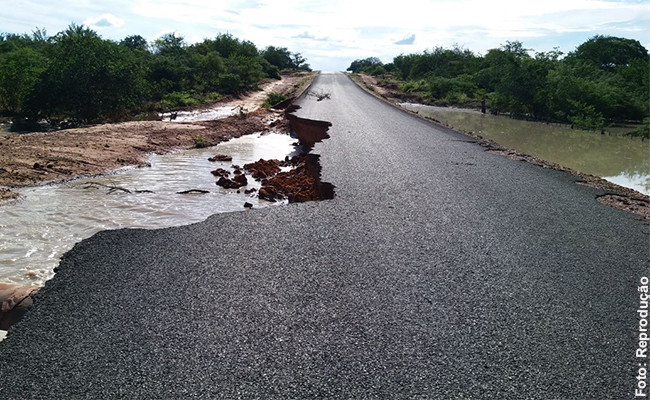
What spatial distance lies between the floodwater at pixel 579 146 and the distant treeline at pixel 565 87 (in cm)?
158

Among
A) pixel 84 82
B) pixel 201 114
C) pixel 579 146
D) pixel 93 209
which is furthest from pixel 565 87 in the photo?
pixel 93 209

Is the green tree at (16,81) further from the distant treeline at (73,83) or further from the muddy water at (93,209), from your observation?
the muddy water at (93,209)

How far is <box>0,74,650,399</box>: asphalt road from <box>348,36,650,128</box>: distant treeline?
83.1ft

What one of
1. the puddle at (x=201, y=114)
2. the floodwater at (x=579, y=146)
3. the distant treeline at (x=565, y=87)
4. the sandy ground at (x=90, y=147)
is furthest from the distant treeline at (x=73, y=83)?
the distant treeline at (x=565, y=87)

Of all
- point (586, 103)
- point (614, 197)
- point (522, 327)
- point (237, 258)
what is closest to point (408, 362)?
point (522, 327)

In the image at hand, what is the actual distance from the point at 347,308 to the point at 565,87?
31.4 metres

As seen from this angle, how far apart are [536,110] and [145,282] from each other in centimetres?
3366

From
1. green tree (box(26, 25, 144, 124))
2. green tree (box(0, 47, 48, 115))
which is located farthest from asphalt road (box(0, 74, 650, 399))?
green tree (box(0, 47, 48, 115))

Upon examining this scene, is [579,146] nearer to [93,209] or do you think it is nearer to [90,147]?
[90,147]

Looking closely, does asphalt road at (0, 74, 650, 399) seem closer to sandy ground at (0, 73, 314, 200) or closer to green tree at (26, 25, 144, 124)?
sandy ground at (0, 73, 314, 200)

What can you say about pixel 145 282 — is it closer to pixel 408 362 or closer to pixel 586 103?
pixel 408 362

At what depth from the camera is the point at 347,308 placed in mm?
4613

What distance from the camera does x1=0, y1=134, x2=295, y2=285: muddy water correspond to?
23.3ft

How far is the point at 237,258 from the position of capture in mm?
5859
